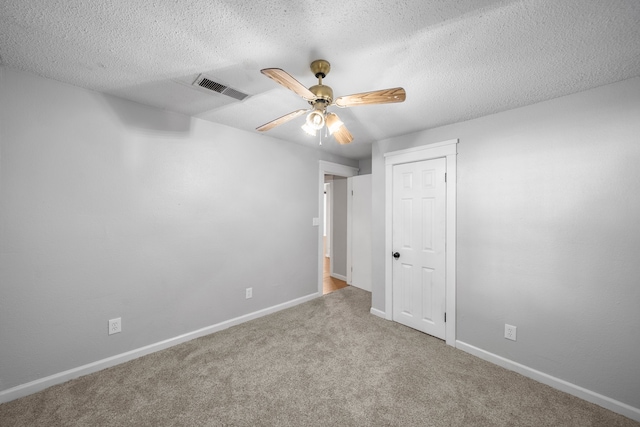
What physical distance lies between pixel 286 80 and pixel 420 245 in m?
2.29

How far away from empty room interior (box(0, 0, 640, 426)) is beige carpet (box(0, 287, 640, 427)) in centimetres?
3

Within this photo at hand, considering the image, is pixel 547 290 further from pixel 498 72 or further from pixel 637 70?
pixel 498 72

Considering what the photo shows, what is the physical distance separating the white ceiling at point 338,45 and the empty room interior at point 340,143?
Result: 1cm

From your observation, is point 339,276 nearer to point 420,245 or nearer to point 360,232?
point 360,232

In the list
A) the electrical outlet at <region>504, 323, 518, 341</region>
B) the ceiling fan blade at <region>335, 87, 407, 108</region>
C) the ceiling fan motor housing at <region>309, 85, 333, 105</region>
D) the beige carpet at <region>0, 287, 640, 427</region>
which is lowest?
the beige carpet at <region>0, 287, 640, 427</region>

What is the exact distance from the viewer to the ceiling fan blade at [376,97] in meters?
1.34

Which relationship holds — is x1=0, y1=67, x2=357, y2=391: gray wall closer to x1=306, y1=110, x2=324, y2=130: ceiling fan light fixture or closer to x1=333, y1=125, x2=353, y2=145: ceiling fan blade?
x1=333, y1=125, x2=353, y2=145: ceiling fan blade

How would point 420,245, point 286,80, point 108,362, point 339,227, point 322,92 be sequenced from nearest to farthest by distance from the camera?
point 286,80
point 322,92
point 108,362
point 420,245
point 339,227

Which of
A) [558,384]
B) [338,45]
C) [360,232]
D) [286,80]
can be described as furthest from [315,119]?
[360,232]

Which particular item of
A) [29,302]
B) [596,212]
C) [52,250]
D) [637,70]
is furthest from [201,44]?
[596,212]

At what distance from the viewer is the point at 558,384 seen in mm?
1888

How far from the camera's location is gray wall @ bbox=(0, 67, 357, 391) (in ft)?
5.63

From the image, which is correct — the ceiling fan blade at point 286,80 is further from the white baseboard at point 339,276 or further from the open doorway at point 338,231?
the white baseboard at point 339,276

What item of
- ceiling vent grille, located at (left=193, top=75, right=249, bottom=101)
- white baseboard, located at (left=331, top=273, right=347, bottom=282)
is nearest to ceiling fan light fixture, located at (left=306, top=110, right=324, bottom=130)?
ceiling vent grille, located at (left=193, top=75, right=249, bottom=101)
